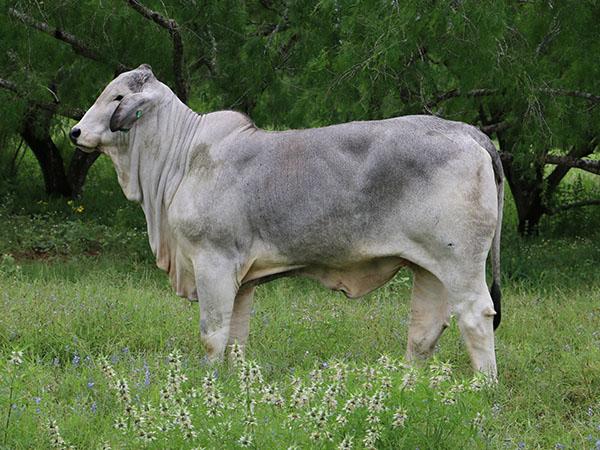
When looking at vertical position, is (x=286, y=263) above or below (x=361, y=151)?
below

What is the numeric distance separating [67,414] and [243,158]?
60.2 inches

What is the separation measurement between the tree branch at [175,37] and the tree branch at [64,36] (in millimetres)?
528

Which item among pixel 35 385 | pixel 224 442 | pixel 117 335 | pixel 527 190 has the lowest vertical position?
pixel 527 190

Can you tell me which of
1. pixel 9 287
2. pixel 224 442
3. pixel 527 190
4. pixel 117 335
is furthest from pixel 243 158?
pixel 527 190

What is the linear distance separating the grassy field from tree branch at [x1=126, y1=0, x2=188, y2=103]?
1.48m

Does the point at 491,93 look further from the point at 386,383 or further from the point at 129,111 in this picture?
the point at 386,383

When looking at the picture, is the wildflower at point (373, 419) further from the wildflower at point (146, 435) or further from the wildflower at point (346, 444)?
the wildflower at point (146, 435)

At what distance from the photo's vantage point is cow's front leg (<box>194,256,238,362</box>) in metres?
5.50

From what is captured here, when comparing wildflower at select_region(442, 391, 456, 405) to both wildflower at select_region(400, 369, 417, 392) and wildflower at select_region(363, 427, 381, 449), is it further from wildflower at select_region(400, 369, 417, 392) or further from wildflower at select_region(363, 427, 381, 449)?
wildflower at select_region(363, 427, 381, 449)

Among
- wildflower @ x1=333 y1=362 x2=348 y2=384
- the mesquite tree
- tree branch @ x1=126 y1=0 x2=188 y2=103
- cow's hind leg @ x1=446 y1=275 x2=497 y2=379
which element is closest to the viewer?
wildflower @ x1=333 y1=362 x2=348 y2=384

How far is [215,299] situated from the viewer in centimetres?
553

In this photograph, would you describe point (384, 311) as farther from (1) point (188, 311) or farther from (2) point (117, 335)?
(2) point (117, 335)

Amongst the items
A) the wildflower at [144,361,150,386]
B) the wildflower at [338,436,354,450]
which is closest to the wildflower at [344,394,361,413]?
the wildflower at [338,436,354,450]

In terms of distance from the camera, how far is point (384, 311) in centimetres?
718
